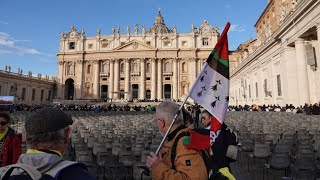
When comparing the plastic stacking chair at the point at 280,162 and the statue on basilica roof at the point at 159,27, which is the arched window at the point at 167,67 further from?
the plastic stacking chair at the point at 280,162

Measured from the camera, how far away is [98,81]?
67.8 m

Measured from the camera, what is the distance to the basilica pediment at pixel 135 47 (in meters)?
65.4

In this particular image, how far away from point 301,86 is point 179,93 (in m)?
44.8

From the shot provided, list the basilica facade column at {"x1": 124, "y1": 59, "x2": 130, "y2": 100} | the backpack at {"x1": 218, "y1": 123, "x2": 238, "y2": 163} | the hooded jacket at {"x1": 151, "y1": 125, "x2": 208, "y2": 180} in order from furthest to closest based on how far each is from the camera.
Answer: the basilica facade column at {"x1": 124, "y1": 59, "x2": 130, "y2": 100} < the backpack at {"x1": 218, "y1": 123, "x2": 238, "y2": 163} < the hooded jacket at {"x1": 151, "y1": 125, "x2": 208, "y2": 180}

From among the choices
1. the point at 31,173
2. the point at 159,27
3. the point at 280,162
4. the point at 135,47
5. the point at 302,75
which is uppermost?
the point at 159,27

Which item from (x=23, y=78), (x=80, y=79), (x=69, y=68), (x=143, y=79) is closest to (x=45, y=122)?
(x=23, y=78)

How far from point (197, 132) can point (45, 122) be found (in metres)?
1.26

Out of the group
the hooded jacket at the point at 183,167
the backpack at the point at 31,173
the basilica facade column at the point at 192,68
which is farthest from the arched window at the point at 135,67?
the backpack at the point at 31,173

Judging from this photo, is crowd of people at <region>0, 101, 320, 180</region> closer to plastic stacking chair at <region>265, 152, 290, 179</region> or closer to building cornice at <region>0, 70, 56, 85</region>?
plastic stacking chair at <region>265, 152, 290, 179</region>

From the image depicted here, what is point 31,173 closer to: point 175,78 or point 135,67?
point 175,78

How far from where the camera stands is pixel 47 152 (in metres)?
1.70

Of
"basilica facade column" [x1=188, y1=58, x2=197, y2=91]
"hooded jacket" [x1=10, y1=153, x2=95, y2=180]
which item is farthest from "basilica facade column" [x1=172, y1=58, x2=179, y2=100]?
"hooded jacket" [x1=10, y1=153, x2=95, y2=180]

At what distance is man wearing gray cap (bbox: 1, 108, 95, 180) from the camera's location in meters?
1.45

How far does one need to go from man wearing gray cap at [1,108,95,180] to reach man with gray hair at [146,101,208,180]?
695mm
